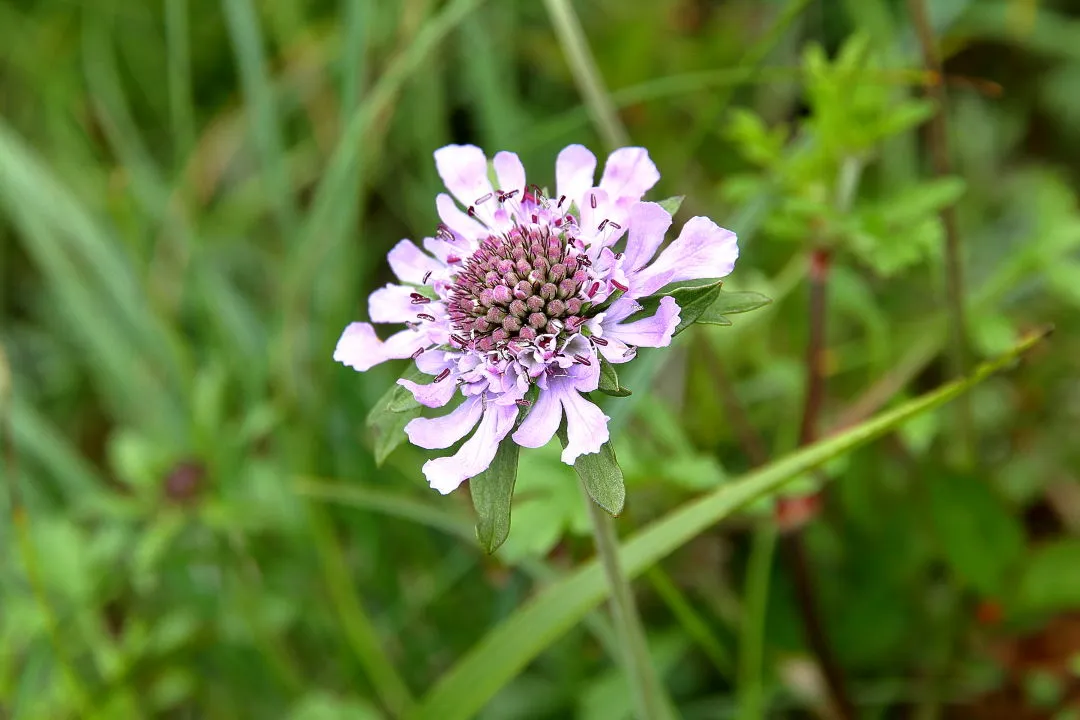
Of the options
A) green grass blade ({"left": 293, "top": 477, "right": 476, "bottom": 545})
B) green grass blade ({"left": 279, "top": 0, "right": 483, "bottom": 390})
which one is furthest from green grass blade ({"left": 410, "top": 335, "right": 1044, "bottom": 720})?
green grass blade ({"left": 279, "top": 0, "right": 483, "bottom": 390})

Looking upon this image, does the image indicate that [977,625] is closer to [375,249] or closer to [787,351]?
[787,351]

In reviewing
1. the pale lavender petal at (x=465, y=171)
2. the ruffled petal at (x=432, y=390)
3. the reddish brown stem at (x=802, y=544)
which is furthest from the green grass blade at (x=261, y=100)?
the ruffled petal at (x=432, y=390)

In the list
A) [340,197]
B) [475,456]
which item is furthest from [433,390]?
[340,197]

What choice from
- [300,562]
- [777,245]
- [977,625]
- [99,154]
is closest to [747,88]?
[777,245]

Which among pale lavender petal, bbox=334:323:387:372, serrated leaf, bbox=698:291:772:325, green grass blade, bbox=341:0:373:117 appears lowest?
serrated leaf, bbox=698:291:772:325

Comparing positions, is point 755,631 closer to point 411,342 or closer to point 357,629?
point 357,629

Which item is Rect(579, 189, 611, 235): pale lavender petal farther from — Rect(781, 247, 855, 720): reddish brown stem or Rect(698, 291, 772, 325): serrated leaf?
Rect(781, 247, 855, 720): reddish brown stem

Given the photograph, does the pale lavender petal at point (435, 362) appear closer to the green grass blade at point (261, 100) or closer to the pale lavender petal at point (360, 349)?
the pale lavender petal at point (360, 349)
